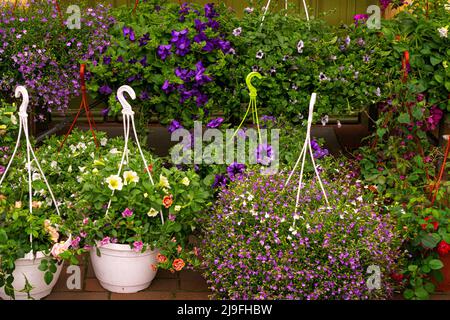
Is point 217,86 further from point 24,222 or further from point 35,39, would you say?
point 24,222

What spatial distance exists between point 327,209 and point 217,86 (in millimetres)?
1201

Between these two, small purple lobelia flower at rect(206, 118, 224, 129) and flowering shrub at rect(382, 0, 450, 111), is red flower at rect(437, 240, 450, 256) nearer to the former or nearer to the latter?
flowering shrub at rect(382, 0, 450, 111)

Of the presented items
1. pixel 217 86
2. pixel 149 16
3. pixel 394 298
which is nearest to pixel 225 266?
pixel 394 298

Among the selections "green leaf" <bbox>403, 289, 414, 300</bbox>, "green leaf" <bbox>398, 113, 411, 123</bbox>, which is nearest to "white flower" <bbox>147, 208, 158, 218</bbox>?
"green leaf" <bbox>403, 289, 414, 300</bbox>

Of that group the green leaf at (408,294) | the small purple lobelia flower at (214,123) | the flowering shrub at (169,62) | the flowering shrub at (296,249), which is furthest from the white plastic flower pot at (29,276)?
the green leaf at (408,294)

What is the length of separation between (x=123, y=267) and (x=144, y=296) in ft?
0.62

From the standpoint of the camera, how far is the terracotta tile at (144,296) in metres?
3.43

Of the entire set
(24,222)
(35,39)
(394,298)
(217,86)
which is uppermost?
(35,39)

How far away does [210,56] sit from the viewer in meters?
4.09

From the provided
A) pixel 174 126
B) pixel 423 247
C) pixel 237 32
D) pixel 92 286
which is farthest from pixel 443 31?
pixel 92 286

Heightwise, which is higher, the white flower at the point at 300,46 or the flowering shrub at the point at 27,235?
the white flower at the point at 300,46

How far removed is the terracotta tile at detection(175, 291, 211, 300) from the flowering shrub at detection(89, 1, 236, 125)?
1025mm

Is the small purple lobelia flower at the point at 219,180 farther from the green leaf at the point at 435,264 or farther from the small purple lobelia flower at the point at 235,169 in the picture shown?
the green leaf at the point at 435,264

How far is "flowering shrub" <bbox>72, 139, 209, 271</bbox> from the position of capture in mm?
3273
